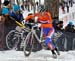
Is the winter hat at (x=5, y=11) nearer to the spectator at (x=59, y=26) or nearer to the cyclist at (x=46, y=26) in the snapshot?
the cyclist at (x=46, y=26)

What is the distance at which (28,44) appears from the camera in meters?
12.6

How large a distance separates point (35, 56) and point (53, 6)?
2225 mm

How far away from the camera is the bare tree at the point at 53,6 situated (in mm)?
13757

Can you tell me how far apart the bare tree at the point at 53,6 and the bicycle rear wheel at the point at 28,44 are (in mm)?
1619

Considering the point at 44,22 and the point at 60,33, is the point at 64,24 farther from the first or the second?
the point at 44,22

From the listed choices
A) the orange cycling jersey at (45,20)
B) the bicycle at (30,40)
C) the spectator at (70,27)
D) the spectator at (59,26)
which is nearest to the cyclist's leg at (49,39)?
the orange cycling jersey at (45,20)

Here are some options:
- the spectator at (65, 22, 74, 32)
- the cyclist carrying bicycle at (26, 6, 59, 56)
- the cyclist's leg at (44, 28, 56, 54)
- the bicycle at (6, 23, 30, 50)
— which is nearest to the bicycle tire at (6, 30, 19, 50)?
the bicycle at (6, 23, 30, 50)

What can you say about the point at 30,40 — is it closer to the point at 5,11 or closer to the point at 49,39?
the point at 49,39

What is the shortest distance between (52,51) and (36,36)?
704 millimetres

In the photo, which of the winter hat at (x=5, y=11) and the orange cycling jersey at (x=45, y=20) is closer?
the orange cycling jersey at (x=45, y=20)

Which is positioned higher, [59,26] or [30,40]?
[59,26]

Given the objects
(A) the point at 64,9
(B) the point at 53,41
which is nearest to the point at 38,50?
(B) the point at 53,41

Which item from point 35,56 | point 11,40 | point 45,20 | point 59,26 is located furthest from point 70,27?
point 11,40

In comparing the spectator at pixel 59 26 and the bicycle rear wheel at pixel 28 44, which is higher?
the spectator at pixel 59 26
